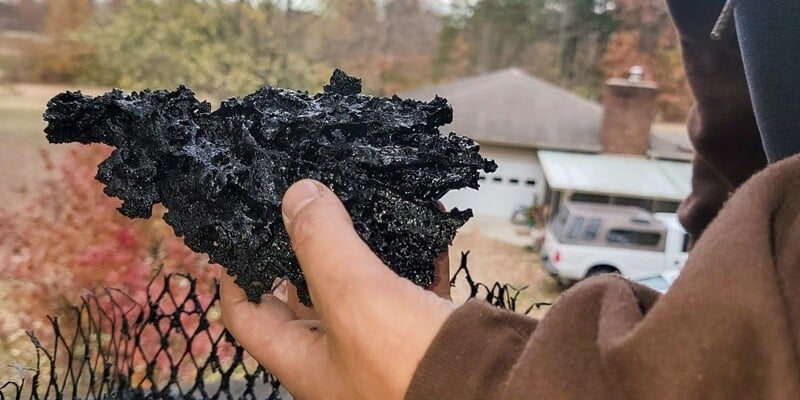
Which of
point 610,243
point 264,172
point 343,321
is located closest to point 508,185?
point 610,243

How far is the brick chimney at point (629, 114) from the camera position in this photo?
170 cm

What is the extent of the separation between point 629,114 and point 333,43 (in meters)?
0.76

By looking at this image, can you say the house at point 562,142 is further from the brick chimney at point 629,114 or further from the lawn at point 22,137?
the lawn at point 22,137

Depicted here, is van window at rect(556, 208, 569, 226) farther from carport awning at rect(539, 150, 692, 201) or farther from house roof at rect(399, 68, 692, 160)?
house roof at rect(399, 68, 692, 160)

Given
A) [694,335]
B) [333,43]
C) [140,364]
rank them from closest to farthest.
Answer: [694,335]
[140,364]
[333,43]

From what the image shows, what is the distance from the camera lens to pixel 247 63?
1473mm

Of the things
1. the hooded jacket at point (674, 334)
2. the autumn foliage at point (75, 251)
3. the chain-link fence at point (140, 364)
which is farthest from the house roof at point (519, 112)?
the hooded jacket at point (674, 334)

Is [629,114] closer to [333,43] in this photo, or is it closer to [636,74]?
[636,74]

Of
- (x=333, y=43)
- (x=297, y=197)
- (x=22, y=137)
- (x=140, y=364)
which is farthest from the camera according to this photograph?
(x=333, y=43)

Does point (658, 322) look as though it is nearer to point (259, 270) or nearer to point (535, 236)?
point (259, 270)

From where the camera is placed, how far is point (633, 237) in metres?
1.50

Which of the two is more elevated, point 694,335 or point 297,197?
point 297,197

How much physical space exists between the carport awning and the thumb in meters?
1.18

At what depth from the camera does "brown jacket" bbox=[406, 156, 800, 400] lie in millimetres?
271
